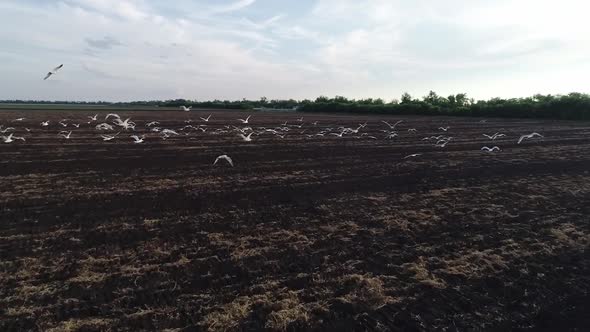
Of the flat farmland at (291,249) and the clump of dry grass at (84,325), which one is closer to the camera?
the clump of dry grass at (84,325)

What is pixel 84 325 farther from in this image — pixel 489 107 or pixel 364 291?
pixel 489 107

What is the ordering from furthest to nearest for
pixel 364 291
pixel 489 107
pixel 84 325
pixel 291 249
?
pixel 489 107, pixel 291 249, pixel 364 291, pixel 84 325

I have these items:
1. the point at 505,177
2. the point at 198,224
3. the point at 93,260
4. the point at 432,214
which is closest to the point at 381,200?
the point at 432,214

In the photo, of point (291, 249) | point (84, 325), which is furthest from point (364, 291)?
point (84, 325)

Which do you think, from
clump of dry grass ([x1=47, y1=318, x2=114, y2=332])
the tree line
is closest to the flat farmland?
clump of dry grass ([x1=47, y1=318, x2=114, y2=332])

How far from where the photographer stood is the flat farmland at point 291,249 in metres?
5.15

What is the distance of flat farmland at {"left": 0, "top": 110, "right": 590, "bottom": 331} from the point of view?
16.9 feet

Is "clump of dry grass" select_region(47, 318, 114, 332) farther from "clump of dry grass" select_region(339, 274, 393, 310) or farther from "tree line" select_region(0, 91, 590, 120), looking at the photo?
"tree line" select_region(0, 91, 590, 120)

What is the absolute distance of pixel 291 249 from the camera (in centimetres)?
725

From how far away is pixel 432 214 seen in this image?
9.56 m

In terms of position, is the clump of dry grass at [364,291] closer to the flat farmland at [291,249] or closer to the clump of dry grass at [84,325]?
the flat farmland at [291,249]

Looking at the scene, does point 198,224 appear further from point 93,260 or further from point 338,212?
point 338,212

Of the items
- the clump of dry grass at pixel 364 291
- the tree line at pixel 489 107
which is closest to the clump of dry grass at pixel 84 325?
the clump of dry grass at pixel 364 291

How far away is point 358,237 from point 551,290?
10.4 ft
